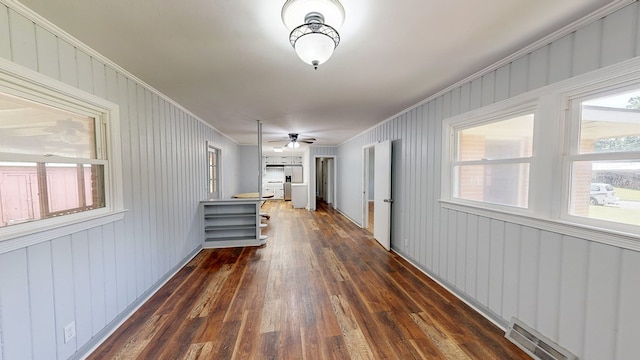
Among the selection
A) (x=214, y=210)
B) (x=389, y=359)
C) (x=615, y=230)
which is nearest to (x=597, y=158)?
(x=615, y=230)

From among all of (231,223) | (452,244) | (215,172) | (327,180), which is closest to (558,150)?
(452,244)

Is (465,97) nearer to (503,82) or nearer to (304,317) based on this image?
(503,82)

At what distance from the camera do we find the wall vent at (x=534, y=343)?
161 cm

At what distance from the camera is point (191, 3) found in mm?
1305

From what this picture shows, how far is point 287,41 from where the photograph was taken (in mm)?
1687

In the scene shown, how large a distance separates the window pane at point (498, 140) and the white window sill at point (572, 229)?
529 mm

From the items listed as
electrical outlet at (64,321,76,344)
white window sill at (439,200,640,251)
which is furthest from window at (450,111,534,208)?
electrical outlet at (64,321,76,344)

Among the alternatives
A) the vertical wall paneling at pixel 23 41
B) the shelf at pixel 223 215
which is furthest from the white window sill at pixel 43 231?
the shelf at pixel 223 215

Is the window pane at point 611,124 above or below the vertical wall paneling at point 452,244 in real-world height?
above

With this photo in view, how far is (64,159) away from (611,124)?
3685 millimetres

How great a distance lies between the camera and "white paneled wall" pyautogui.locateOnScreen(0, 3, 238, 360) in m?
1.34

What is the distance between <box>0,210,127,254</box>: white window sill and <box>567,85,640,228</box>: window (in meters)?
3.51

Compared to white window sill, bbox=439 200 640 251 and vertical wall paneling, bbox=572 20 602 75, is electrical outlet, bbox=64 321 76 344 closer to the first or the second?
white window sill, bbox=439 200 640 251

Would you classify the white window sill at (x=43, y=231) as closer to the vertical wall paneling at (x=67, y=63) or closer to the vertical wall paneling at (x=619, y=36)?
the vertical wall paneling at (x=67, y=63)
